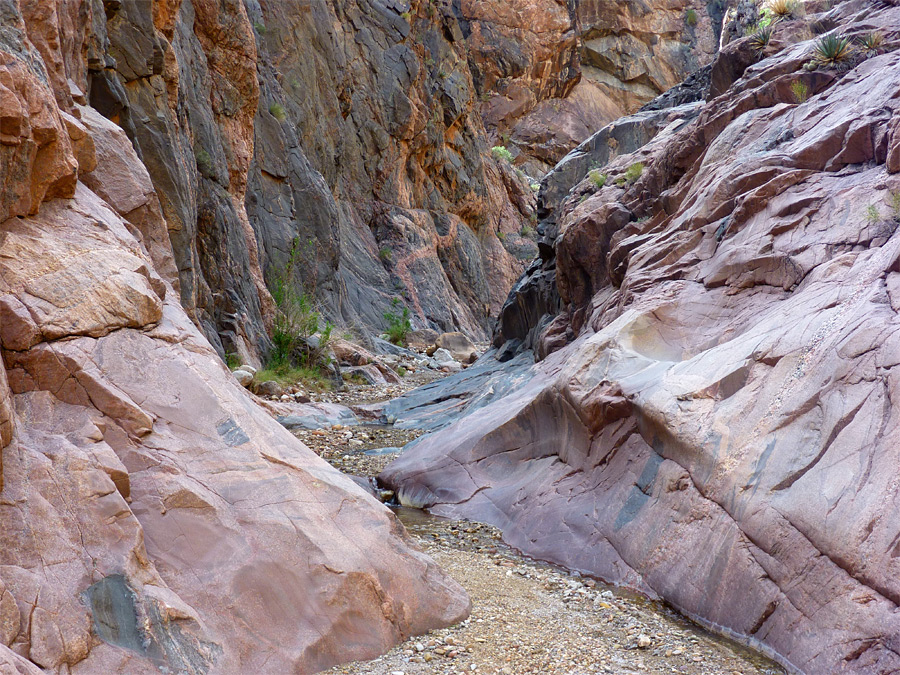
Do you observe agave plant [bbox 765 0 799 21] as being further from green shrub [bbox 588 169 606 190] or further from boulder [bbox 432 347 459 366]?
boulder [bbox 432 347 459 366]

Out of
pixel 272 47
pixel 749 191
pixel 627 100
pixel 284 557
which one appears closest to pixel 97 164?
pixel 284 557

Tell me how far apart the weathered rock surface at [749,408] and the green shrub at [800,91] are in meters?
0.11

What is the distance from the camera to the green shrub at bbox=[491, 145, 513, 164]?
133 feet

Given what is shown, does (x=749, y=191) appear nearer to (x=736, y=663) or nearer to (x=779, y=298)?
(x=779, y=298)

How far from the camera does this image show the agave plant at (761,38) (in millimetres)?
11445

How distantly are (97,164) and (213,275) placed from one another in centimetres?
754

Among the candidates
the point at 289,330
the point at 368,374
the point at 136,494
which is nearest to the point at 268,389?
the point at 289,330

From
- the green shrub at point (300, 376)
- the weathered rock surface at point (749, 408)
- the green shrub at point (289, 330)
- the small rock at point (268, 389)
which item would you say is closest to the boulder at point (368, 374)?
the green shrub at point (289, 330)

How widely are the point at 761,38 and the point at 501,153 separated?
1213 inches

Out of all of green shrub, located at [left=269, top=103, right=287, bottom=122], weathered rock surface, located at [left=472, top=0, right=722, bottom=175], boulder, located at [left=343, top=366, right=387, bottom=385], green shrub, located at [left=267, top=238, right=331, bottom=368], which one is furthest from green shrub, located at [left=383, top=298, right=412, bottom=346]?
weathered rock surface, located at [left=472, top=0, right=722, bottom=175]

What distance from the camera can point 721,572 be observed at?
192 inches

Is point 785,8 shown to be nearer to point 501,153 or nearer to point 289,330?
point 289,330

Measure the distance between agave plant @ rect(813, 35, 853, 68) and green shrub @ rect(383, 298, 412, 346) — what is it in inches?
622

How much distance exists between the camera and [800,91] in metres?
9.44
